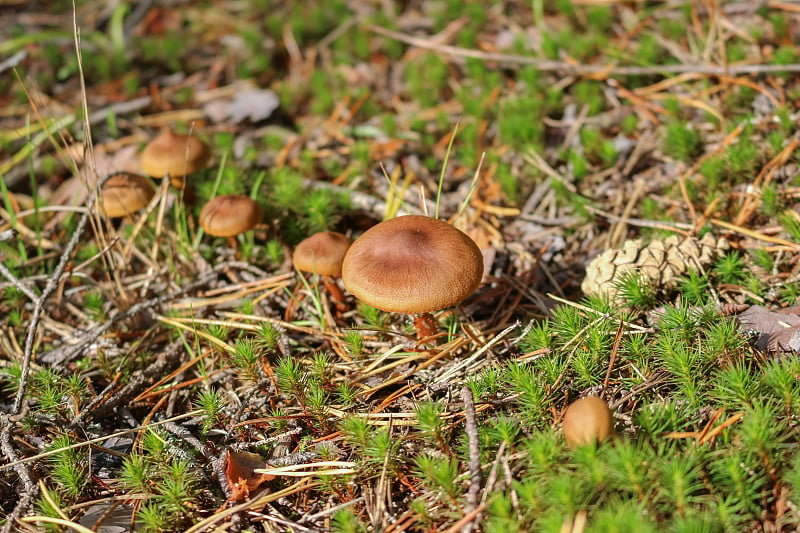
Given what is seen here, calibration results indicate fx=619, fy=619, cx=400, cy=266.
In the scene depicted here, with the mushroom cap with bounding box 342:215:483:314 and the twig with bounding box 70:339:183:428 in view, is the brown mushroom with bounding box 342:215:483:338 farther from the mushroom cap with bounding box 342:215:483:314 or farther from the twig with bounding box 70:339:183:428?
the twig with bounding box 70:339:183:428

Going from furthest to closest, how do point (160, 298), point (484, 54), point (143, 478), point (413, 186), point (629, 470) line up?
1. point (484, 54)
2. point (413, 186)
3. point (160, 298)
4. point (143, 478)
5. point (629, 470)

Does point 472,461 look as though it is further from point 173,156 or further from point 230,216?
point 173,156

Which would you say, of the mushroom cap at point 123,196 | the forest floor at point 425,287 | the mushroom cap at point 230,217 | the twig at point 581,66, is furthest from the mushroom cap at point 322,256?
the twig at point 581,66

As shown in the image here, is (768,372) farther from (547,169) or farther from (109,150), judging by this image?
(109,150)

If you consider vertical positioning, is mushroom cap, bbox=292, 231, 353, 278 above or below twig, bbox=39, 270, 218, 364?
above

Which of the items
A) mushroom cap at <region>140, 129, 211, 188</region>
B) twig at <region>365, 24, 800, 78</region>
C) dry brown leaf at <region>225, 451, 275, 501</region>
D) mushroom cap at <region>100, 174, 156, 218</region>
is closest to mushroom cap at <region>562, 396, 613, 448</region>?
dry brown leaf at <region>225, 451, 275, 501</region>

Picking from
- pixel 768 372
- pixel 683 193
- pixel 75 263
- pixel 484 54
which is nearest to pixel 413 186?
pixel 484 54
